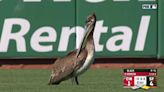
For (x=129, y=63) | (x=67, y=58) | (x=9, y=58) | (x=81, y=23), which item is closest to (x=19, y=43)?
(x=9, y=58)

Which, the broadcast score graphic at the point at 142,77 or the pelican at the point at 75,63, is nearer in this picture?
the broadcast score graphic at the point at 142,77

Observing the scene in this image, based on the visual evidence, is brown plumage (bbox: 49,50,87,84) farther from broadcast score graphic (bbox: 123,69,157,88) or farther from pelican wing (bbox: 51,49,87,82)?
broadcast score graphic (bbox: 123,69,157,88)

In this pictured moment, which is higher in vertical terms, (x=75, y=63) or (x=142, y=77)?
(x=75, y=63)

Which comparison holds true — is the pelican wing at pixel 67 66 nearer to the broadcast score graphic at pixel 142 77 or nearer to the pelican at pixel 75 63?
the pelican at pixel 75 63

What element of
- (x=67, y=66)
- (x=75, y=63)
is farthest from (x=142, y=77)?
(x=67, y=66)

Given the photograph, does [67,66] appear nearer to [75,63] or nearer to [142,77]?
[75,63]

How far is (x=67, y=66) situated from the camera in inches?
437

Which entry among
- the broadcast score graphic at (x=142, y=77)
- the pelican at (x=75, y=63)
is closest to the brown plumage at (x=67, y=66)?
the pelican at (x=75, y=63)

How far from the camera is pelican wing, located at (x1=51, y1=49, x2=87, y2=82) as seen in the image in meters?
11.0

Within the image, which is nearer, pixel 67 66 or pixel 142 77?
pixel 142 77

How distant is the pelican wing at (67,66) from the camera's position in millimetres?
11039

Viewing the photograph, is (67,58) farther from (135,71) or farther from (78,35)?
(78,35)

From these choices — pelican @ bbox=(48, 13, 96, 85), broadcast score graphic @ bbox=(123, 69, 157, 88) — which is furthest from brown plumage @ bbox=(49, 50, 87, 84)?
broadcast score graphic @ bbox=(123, 69, 157, 88)

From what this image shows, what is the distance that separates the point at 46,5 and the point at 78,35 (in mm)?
1101
